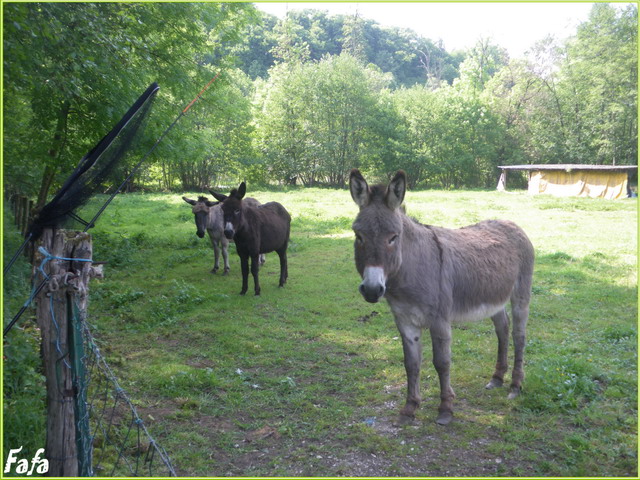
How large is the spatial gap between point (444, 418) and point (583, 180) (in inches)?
1198

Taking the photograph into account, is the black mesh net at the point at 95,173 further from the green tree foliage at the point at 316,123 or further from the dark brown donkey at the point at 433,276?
the green tree foliage at the point at 316,123

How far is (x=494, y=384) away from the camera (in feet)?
15.9

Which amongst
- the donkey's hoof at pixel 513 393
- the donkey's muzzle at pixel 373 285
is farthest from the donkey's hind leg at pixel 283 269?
the donkey's muzzle at pixel 373 285

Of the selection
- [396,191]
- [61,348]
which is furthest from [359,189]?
[61,348]

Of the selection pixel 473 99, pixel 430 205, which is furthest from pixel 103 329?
pixel 473 99

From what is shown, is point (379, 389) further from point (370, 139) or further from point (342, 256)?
point (370, 139)

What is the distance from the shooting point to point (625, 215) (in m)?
18.8

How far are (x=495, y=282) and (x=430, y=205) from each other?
17247 mm

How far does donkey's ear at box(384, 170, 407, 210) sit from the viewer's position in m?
3.75

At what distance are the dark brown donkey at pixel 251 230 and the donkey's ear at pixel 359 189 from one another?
14.0 ft

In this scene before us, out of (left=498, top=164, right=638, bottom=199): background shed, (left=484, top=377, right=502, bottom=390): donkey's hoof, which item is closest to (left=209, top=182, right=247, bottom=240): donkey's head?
(left=484, top=377, right=502, bottom=390): donkey's hoof

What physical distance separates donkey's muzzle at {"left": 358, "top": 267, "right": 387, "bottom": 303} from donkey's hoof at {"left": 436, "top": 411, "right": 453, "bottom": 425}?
1.45 metres

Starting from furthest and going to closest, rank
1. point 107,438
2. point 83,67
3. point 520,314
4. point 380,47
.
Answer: point 380,47 → point 83,67 → point 520,314 → point 107,438

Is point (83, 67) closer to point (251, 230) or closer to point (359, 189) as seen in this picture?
point (251, 230)
